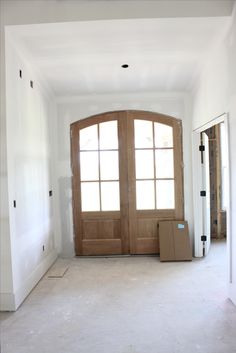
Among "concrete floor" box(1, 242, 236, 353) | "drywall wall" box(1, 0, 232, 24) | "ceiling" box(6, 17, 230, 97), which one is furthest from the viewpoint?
"ceiling" box(6, 17, 230, 97)

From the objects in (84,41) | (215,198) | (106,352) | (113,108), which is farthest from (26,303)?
(215,198)

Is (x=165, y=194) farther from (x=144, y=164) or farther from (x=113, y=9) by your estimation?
(x=113, y=9)

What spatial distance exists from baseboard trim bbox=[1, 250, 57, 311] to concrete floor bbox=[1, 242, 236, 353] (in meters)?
0.07

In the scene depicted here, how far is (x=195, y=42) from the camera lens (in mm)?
3312

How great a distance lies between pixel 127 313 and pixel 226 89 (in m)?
2.38

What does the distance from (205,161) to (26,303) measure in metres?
3.21

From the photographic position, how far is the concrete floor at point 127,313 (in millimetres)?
2492

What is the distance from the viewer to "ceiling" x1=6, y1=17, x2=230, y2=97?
2.96m

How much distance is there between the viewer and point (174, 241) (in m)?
4.82

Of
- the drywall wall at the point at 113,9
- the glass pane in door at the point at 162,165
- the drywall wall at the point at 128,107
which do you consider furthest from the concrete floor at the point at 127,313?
the drywall wall at the point at 113,9

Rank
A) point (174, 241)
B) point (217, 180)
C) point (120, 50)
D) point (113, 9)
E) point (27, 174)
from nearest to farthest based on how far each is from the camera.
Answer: point (113, 9) → point (120, 50) → point (27, 174) → point (174, 241) → point (217, 180)

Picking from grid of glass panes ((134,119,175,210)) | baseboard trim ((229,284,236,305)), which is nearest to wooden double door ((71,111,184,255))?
grid of glass panes ((134,119,175,210))

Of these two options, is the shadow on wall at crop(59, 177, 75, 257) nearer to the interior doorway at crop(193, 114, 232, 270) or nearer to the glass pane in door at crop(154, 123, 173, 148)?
the glass pane in door at crop(154, 123, 173, 148)

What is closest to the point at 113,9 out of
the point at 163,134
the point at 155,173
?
the point at 163,134
